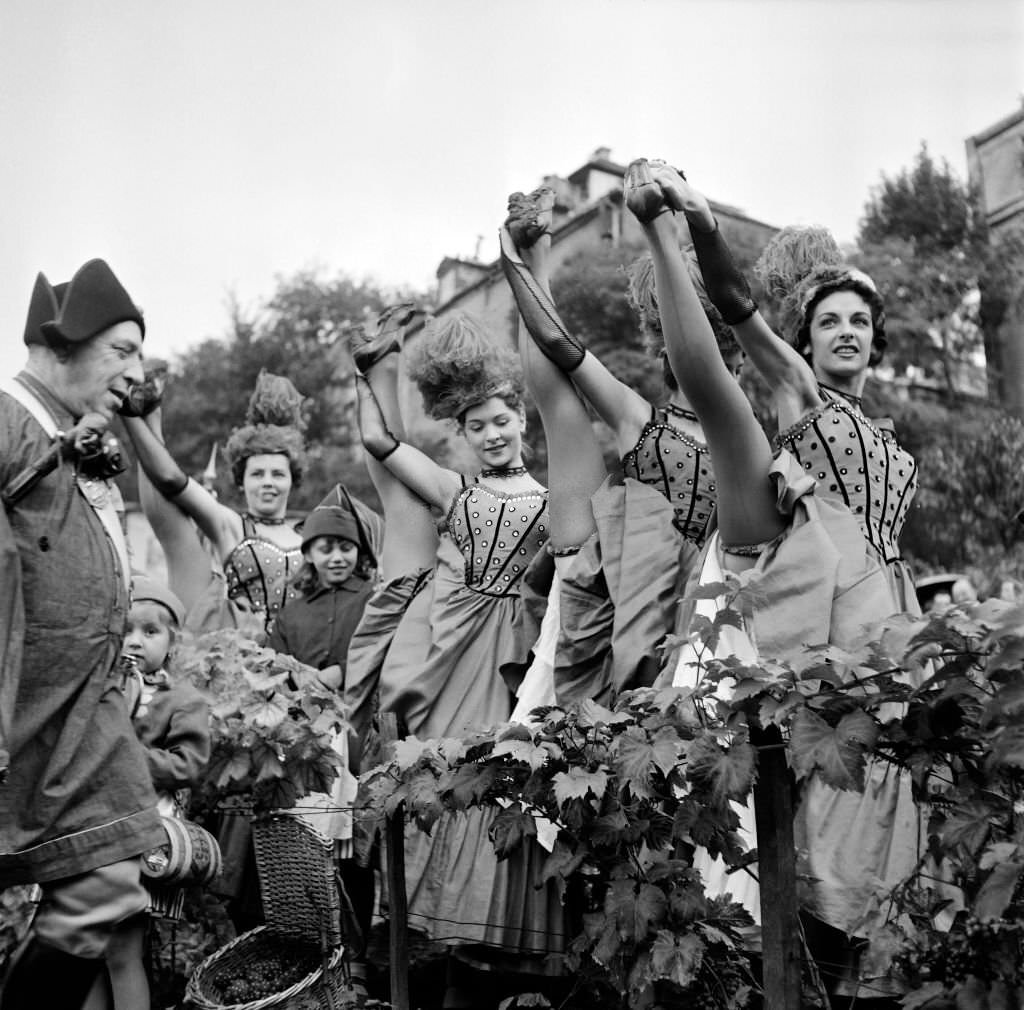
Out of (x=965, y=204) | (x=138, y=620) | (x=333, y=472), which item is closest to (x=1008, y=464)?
(x=965, y=204)

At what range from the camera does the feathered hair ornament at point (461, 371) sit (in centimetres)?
522

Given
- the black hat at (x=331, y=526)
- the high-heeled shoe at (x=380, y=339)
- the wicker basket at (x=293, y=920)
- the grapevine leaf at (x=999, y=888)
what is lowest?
the wicker basket at (x=293, y=920)

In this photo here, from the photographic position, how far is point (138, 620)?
4676 mm

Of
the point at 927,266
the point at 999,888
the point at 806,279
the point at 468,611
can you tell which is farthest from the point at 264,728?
the point at 927,266

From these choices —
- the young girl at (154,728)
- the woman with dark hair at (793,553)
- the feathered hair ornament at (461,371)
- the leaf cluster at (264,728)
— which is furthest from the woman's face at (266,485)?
the woman with dark hair at (793,553)

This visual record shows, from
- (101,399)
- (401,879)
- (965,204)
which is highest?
(965,204)

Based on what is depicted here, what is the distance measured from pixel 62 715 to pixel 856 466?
2.26 metres

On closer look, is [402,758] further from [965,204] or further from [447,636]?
[965,204]

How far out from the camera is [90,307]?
375 cm

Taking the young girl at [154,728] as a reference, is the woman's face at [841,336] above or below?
above

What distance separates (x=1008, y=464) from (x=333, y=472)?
16.9 m

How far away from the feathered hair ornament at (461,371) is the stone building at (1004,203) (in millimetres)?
23090

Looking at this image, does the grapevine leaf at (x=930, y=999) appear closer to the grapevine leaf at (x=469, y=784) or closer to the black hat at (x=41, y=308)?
the grapevine leaf at (x=469, y=784)

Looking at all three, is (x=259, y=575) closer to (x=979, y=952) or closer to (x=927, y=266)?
(x=979, y=952)
